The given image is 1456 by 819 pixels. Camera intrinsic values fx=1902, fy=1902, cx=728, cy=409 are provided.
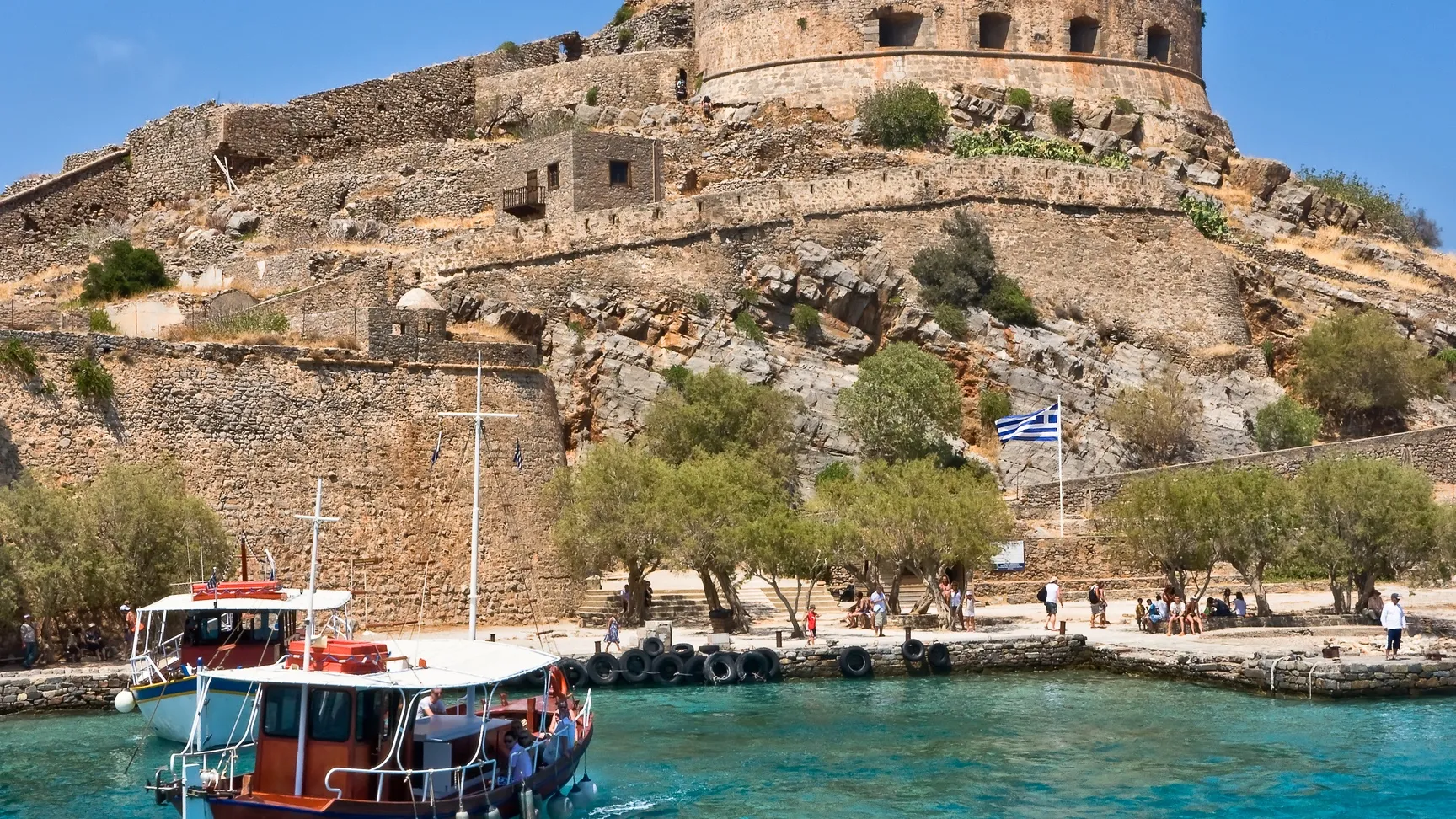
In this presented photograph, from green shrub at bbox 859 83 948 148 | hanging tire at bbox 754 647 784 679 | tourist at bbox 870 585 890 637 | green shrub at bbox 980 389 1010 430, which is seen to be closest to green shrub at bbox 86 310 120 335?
hanging tire at bbox 754 647 784 679

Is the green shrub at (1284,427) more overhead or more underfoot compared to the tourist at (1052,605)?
more overhead

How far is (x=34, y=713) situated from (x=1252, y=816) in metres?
16.4

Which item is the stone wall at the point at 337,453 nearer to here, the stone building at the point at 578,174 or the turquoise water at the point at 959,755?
the turquoise water at the point at 959,755

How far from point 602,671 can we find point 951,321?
1651 centimetres

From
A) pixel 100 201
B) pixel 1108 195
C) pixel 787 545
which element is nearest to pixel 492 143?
pixel 100 201

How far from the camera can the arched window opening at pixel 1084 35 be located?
175 ft

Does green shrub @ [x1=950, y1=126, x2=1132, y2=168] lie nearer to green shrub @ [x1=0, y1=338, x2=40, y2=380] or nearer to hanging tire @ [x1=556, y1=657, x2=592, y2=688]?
hanging tire @ [x1=556, y1=657, x2=592, y2=688]

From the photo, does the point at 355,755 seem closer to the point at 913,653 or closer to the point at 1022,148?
the point at 913,653

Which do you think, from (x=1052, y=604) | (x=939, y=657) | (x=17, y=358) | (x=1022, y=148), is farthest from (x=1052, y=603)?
(x=1022, y=148)

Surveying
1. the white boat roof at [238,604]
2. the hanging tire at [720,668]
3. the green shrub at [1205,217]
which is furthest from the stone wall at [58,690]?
the green shrub at [1205,217]

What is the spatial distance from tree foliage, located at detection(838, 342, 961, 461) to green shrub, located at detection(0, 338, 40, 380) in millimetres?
16503

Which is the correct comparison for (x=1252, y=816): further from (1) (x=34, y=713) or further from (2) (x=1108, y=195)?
(2) (x=1108, y=195)

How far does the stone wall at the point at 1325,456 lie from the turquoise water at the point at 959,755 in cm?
1097

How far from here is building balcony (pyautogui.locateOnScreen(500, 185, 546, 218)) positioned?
44844 millimetres
